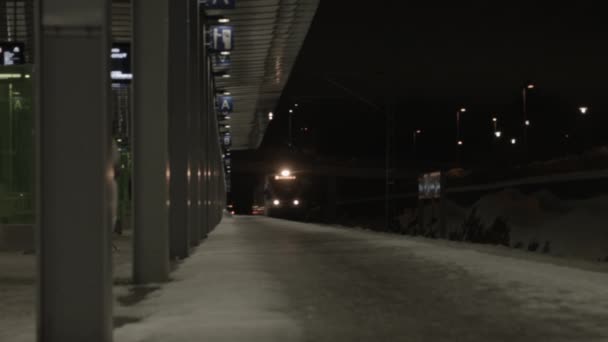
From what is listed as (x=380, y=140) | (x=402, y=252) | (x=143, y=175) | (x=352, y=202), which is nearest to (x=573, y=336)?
(x=143, y=175)

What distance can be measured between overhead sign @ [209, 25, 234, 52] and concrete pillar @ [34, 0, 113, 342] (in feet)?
66.8

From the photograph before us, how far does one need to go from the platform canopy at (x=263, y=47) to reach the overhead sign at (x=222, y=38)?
39 centimetres

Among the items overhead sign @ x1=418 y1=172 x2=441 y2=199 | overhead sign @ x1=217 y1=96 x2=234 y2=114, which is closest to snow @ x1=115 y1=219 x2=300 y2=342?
overhead sign @ x1=418 y1=172 x2=441 y2=199

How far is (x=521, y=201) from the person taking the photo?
126ft

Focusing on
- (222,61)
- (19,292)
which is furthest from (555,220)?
(19,292)

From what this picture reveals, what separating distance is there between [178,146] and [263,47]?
16656 millimetres

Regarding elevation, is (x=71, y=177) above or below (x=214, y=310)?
above

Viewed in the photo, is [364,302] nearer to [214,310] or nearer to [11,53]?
[214,310]

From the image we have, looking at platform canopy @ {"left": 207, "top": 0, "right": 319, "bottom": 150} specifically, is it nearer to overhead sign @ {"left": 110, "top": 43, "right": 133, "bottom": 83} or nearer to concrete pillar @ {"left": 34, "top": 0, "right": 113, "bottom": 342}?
overhead sign @ {"left": 110, "top": 43, "right": 133, "bottom": 83}

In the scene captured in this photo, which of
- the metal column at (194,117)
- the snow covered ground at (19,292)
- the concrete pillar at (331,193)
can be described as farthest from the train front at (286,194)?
the snow covered ground at (19,292)

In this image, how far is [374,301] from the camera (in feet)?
29.6

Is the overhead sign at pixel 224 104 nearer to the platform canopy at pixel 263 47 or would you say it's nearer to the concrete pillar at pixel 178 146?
the platform canopy at pixel 263 47

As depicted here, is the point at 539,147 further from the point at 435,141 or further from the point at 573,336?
the point at 573,336

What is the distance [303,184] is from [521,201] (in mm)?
28990
